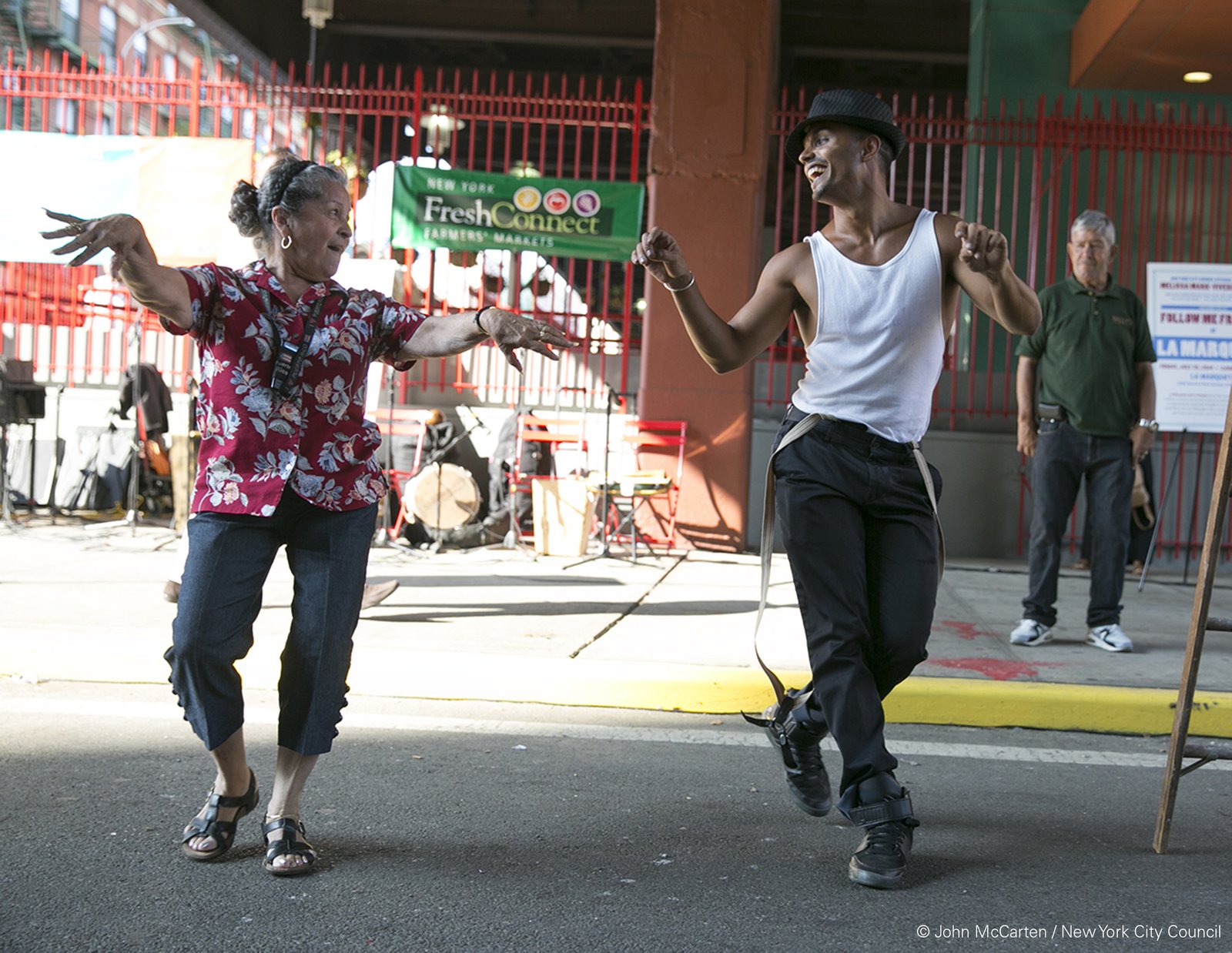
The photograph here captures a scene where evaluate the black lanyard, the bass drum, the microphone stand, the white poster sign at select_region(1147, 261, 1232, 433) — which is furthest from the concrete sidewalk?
the black lanyard

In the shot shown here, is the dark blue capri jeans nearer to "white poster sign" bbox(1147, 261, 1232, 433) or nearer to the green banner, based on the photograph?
the green banner

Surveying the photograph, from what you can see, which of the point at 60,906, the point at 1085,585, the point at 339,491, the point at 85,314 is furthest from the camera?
the point at 85,314

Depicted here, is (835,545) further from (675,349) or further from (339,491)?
(675,349)

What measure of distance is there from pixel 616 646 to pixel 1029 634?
2084mm

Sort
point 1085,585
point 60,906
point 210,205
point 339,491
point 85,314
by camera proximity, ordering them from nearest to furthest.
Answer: point 60,906 < point 339,491 < point 1085,585 < point 210,205 < point 85,314

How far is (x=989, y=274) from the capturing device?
315 cm

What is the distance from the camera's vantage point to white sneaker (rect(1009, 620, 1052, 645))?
20.5 feet

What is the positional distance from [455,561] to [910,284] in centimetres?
625

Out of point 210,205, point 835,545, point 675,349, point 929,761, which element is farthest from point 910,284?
point 210,205

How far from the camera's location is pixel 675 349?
1055cm

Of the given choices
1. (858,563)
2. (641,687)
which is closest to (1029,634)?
(641,687)

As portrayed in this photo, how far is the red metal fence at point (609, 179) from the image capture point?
10.6 m

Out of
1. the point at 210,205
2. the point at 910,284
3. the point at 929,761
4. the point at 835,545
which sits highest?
the point at 210,205

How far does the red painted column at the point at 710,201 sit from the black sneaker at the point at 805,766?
270 inches
